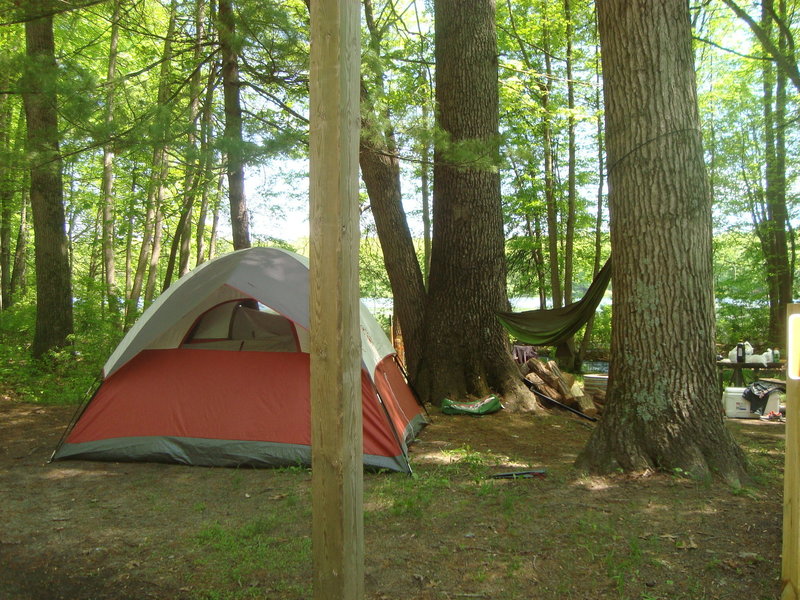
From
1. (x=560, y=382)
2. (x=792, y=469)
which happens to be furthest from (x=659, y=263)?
(x=560, y=382)

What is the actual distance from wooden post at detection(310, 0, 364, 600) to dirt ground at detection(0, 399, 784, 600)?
720mm

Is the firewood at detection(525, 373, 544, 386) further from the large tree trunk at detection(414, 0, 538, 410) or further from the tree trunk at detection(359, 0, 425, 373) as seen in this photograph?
the tree trunk at detection(359, 0, 425, 373)

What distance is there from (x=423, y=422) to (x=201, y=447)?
6.50ft

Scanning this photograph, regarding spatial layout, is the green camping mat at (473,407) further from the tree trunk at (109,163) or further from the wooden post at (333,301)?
the wooden post at (333,301)

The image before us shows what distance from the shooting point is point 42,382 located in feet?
23.8

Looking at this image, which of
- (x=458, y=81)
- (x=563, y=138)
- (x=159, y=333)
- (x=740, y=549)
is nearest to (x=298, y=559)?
(x=740, y=549)

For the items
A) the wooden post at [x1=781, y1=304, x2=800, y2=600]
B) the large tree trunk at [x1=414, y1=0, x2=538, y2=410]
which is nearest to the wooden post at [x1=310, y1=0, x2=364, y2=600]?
the wooden post at [x1=781, y1=304, x2=800, y2=600]

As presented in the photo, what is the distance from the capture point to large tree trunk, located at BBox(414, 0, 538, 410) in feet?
21.2

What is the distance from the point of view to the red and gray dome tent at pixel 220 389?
4.45 m

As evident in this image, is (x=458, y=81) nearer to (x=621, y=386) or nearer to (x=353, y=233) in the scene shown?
(x=621, y=386)

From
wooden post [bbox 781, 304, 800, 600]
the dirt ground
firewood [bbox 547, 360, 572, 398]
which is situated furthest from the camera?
firewood [bbox 547, 360, 572, 398]

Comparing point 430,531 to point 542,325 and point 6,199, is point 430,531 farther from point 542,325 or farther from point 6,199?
point 6,199

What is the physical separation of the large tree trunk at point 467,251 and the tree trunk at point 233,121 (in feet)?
6.53

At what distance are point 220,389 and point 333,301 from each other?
119 inches
